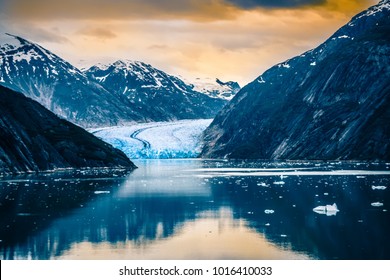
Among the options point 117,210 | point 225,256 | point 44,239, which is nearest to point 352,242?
point 225,256

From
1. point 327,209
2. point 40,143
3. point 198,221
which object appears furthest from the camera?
point 40,143

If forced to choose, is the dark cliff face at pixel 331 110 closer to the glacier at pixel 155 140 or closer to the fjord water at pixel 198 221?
the glacier at pixel 155 140

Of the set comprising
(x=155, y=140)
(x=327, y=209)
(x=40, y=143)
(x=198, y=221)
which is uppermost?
(x=155, y=140)

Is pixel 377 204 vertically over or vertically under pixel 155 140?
under

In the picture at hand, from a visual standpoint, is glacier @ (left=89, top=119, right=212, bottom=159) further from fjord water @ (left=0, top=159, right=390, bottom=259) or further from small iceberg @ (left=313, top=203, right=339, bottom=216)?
small iceberg @ (left=313, top=203, right=339, bottom=216)

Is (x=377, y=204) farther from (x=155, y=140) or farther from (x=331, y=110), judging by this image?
(x=155, y=140)

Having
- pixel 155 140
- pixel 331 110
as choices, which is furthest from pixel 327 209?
pixel 155 140
